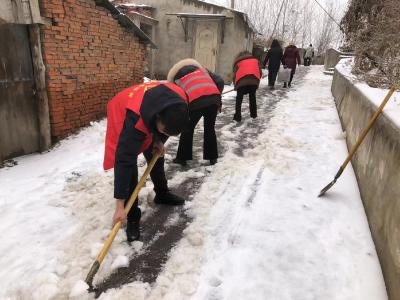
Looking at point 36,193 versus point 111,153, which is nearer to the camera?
point 111,153

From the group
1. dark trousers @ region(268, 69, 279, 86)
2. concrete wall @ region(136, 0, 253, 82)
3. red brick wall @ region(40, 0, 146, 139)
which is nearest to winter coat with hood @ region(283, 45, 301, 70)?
dark trousers @ region(268, 69, 279, 86)

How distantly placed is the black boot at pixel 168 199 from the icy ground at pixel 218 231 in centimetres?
11

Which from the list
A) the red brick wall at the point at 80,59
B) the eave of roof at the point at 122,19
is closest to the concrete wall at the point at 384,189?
the red brick wall at the point at 80,59

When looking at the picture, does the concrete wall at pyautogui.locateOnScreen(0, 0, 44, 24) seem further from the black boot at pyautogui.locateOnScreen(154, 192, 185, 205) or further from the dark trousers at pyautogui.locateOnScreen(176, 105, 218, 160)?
the black boot at pyautogui.locateOnScreen(154, 192, 185, 205)

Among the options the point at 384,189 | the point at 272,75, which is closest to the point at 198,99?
the point at 384,189

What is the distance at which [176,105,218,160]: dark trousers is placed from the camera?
3.93 metres

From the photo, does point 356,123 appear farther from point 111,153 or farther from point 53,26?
point 53,26

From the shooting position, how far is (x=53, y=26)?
14.4ft

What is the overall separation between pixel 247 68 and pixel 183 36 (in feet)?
23.1

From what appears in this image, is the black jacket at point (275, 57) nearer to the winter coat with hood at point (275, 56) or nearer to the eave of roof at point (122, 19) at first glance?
the winter coat with hood at point (275, 56)

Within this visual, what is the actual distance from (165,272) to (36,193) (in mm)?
1913

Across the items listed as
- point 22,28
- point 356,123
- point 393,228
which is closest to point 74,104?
point 22,28

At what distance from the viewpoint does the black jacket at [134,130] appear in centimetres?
197

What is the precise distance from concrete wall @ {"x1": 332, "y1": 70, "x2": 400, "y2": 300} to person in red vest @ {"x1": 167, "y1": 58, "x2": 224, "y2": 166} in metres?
1.78
